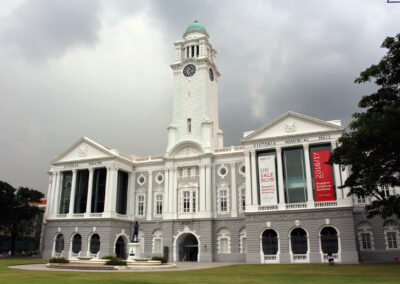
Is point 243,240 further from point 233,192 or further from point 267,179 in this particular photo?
point 267,179

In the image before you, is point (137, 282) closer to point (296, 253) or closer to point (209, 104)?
point (296, 253)

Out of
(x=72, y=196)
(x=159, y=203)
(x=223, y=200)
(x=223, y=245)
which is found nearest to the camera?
(x=223, y=245)

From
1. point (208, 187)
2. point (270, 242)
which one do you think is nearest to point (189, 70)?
point (208, 187)

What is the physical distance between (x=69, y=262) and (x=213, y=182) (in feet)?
68.1

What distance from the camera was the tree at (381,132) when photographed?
25.0 meters

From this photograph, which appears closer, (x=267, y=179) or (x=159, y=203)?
(x=267, y=179)

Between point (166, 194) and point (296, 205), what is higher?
point (166, 194)

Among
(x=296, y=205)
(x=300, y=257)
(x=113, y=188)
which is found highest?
(x=113, y=188)

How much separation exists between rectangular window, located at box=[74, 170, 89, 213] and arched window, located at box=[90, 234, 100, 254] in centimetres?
419

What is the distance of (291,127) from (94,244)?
29195 mm

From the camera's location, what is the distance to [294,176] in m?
42.4

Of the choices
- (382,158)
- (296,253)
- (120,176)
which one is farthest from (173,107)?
(382,158)

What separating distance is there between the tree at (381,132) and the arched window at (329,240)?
10.5 meters

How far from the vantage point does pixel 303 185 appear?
41.6 meters
